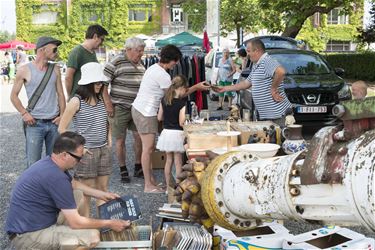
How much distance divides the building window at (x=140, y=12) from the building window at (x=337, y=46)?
17.8m

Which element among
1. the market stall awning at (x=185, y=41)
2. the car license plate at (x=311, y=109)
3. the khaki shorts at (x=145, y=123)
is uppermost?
the market stall awning at (x=185, y=41)

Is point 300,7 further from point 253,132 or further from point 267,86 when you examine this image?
point 253,132

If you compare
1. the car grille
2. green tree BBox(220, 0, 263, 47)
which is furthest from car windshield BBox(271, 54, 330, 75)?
green tree BBox(220, 0, 263, 47)

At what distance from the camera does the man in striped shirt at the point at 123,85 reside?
6488 mm

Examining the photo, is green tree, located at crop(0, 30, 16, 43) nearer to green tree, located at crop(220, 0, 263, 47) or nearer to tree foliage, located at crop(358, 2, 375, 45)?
green tree, located at crop(220, 0, 263, 47)

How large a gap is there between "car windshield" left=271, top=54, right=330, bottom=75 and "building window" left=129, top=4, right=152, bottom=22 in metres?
43.3

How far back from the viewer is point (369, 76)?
23156 millimetres

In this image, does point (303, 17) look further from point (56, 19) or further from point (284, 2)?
point (56, 19)

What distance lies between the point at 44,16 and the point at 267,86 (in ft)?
168

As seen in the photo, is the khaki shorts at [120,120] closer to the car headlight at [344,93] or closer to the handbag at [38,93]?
the handbag at [38,93]

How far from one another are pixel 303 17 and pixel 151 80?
14637 millimetres

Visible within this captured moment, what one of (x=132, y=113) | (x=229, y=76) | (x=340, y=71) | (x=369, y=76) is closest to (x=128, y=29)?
(x=369, y=76)

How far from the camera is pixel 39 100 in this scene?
512 centimetres

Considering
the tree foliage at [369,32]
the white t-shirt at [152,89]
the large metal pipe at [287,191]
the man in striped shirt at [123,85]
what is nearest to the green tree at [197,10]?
the tree foliage at [369,32]
